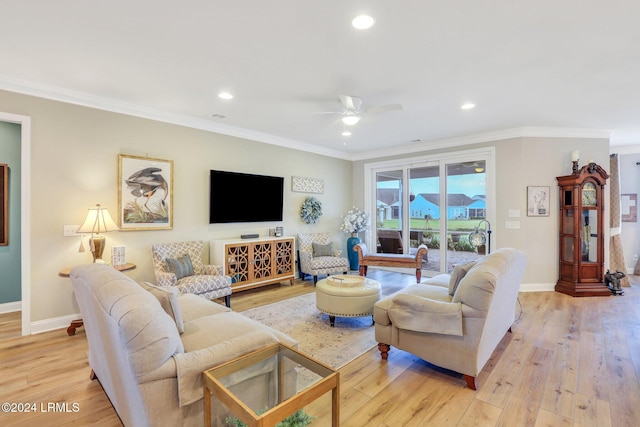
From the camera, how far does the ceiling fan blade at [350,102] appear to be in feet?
10.9

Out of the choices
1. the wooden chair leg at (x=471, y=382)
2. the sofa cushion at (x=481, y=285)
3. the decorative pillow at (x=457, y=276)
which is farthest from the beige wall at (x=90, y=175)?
the wooden chair leg at (x=471, y=382)

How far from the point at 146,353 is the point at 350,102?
118 inches

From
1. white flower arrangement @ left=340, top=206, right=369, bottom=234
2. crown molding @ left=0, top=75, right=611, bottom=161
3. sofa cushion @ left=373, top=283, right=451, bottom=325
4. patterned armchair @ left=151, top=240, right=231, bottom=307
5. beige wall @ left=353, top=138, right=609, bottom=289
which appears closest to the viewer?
sofa cushion @ left=373, top=283, right=451, bottom=325

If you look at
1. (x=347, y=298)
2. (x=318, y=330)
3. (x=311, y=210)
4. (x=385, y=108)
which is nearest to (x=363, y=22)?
(x=385, y=108)

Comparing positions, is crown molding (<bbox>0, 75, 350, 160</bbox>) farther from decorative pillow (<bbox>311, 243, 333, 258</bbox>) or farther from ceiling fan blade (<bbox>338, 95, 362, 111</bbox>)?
ceiling fan blade (<bbox>338, 95, 362, 111</bbox>)

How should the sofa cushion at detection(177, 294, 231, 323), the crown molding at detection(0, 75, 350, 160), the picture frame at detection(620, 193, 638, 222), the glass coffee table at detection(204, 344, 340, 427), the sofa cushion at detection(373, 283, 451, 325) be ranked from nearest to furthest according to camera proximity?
1. the glass coffee table at detection(204, 344, 340, 427)
2. the sofa cushion at detection(177, 294, 231, 323)
3. the sofa cushion at detection(373, 283, 451, 325)
4. the crown molding at detection(0, 75, 350, 160)
5. the picture frame at detection(620, 193, 638, 222)

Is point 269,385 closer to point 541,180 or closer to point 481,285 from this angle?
point 481,285

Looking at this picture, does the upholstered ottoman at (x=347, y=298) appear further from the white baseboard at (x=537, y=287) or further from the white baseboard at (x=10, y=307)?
the white baseboard at (x=10, y=307)

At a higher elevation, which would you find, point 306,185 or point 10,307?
point 306,185

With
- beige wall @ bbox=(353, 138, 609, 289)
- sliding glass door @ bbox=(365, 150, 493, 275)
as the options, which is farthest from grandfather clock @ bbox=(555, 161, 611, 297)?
sliding glass door @ bbox=(365, 150, 493, 275)

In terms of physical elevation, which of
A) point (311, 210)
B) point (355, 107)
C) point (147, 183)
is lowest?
point (311, 210)

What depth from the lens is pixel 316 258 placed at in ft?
18.1

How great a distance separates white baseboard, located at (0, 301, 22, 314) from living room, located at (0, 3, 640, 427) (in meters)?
0.01

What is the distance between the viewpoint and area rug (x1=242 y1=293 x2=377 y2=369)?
9.35ft
